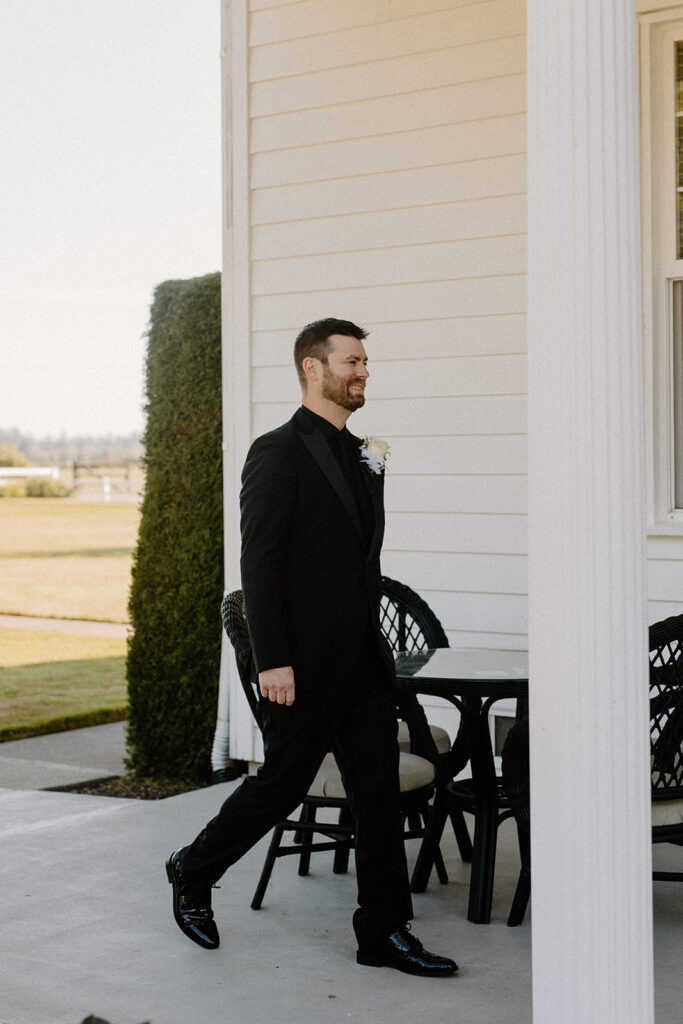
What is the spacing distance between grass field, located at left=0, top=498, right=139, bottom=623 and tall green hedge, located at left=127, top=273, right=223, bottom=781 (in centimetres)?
652

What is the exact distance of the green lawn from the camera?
327 inches

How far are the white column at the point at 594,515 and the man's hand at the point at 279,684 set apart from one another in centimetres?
112

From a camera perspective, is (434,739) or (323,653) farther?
(434,739)

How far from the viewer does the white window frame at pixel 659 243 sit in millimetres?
4672

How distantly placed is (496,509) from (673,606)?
2.79 ft

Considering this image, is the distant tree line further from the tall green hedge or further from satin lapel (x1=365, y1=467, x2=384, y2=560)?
satin lapel (x1=365, y1=467, x2=384, y2=560)

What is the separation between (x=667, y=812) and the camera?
11.3ft

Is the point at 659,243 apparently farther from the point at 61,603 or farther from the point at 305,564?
the point at 61,603

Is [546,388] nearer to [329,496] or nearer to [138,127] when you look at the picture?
[329,496]

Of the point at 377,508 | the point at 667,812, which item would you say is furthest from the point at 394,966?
the point at 377,508

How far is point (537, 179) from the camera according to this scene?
7.46 ft

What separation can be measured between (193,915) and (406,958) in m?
0.63

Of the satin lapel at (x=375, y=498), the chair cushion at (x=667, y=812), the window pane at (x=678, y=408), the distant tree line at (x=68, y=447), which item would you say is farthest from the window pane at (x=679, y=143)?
the distant tree line at (x=68, y=447)

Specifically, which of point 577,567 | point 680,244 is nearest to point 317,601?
point 577,567
